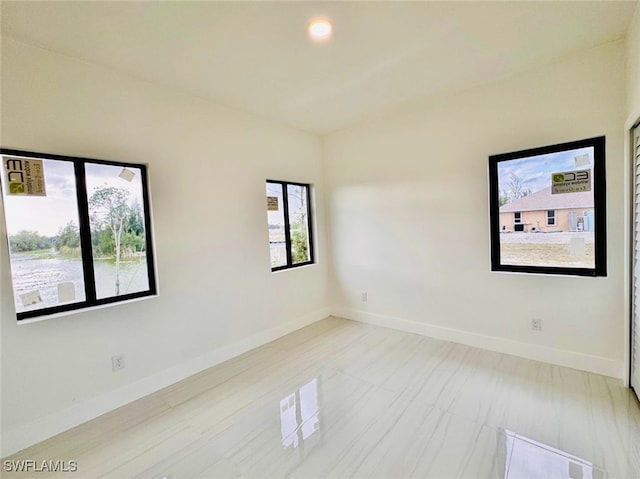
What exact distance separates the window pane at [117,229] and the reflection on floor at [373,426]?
104 centimetres

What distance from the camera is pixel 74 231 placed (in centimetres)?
231

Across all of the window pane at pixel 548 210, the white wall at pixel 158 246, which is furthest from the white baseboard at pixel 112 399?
the window pane at pixel 548 210

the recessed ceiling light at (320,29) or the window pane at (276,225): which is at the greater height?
the recessed ceiling light at (320,29)

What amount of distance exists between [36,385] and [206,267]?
1.48 meters

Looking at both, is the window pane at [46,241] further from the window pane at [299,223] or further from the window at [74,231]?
the window pane at [299,223]

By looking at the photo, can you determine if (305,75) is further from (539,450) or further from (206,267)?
(539,450)

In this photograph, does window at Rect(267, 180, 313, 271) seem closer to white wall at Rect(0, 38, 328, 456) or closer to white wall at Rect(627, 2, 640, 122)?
white wall at Rect(0, 38, 328, 456)

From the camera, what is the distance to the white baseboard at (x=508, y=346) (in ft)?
8.51

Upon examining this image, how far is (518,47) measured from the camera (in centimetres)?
238

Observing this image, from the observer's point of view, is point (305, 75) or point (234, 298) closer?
point (305, 75)

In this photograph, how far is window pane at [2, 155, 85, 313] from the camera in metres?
2.05

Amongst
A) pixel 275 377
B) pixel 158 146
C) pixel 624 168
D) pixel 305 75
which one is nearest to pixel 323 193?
pixel 305 75

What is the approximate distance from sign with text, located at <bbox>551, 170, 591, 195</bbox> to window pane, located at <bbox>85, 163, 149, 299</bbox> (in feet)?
12.5

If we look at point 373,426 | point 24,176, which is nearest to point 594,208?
point 373,426
